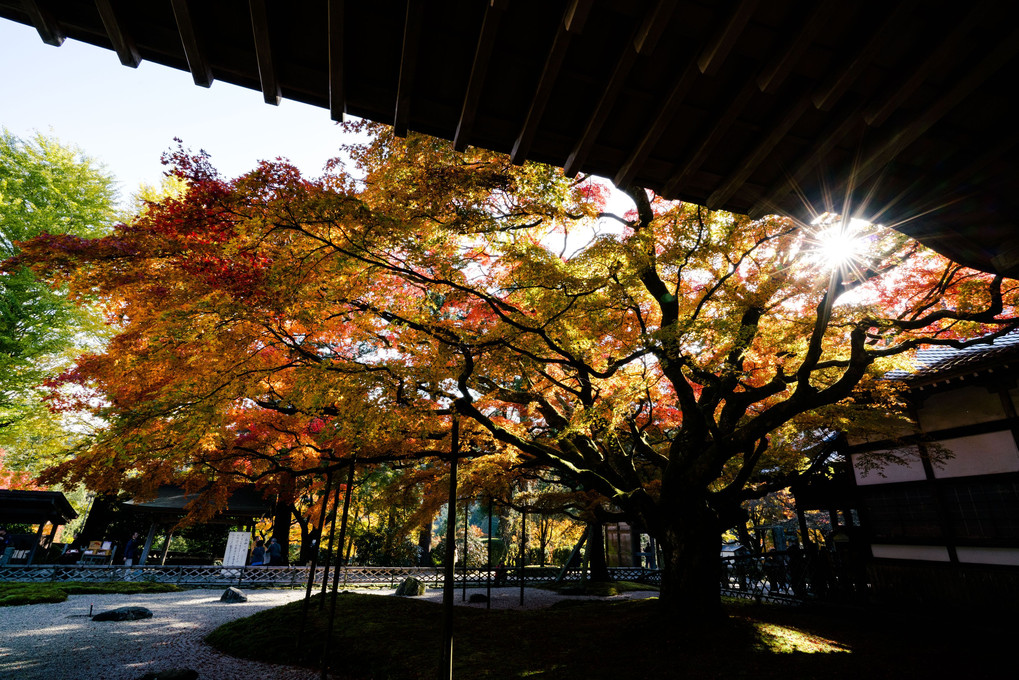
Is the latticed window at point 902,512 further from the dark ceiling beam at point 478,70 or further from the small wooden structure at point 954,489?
the dark ceiling beam at point 478,70

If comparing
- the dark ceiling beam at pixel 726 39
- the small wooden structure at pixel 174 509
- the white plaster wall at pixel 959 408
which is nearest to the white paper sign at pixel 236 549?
the small wooden structure at pixel 174 509

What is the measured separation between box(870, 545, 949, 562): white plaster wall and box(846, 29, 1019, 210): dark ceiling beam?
11.9 m

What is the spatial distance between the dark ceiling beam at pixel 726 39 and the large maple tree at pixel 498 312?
17.0ft

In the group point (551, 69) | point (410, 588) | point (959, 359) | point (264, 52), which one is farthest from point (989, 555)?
point (410, 588)

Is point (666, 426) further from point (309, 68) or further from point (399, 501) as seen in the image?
point (309, 68)

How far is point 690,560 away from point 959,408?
756 cm

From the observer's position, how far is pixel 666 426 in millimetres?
14125

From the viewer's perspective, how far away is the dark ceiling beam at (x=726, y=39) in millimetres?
1836

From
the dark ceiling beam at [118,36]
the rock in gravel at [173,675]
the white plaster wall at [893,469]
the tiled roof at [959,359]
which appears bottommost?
the rock in gravel at [173,675]

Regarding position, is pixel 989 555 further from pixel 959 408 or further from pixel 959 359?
pixel 959 359

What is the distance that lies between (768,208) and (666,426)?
12.0m

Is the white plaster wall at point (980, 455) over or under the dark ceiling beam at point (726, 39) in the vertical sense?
under

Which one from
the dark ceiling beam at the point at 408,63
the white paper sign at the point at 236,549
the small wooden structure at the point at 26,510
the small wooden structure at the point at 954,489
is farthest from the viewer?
the white paper sign at the point at 236,549

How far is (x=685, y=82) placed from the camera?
7.40 ft
